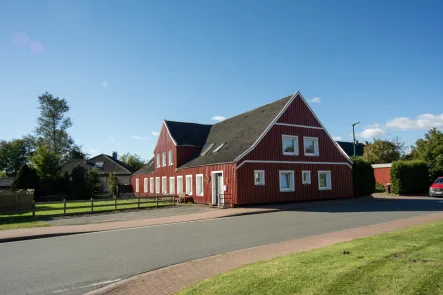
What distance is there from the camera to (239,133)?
27.1 m

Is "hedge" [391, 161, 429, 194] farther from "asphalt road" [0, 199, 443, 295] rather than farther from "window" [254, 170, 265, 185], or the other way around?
"asphalt road" [0, 199, 443, 295]

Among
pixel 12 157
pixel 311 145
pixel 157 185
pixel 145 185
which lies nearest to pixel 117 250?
pixel 311 145

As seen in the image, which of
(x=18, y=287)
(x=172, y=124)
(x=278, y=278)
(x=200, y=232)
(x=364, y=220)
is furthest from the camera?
(x=172, y=124)

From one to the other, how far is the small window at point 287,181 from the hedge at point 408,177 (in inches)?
478

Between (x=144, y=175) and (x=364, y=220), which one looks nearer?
(x=364, y=220)

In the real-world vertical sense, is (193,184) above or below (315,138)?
below

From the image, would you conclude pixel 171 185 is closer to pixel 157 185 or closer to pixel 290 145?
pixel 157 185

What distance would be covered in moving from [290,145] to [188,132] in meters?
12.2

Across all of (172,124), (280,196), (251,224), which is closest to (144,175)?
(172,124)

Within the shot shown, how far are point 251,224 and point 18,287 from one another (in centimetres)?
944

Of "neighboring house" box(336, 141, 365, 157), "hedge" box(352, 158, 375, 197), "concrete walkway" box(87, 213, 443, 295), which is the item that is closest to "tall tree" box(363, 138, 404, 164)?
"neighboring house" box(336, 141, 365, 157)

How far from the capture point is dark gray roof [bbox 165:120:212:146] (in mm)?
32562

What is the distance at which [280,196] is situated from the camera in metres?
24.1

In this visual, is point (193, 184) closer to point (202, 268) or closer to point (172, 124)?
point (172, 124)
